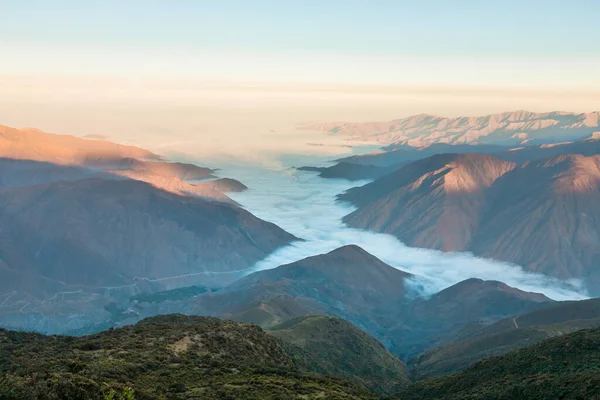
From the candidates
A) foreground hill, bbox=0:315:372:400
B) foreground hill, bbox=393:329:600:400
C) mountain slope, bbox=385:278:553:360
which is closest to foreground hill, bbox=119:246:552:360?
mountain slope, bbox=385:278:553:360

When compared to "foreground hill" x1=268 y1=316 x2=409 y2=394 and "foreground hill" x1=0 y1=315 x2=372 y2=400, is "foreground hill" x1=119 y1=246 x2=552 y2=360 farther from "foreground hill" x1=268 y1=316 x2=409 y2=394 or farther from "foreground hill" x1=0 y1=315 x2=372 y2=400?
"foreground hill" x1=0 y1=315 x2=372 y2=400

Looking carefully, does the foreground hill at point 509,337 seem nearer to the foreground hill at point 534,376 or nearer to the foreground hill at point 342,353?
the foreground hill at point 342,353

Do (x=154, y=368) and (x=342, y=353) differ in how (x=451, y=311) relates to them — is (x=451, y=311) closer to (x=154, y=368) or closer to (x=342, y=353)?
(x=342, y=353)

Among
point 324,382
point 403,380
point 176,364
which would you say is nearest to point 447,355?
point 403,380

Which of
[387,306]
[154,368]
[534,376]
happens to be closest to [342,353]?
[534,376]

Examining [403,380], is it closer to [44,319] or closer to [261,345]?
[261,345]
